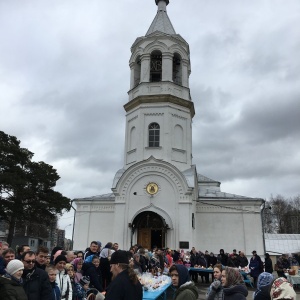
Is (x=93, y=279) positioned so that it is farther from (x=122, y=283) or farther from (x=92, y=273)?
(x=122, y=283)

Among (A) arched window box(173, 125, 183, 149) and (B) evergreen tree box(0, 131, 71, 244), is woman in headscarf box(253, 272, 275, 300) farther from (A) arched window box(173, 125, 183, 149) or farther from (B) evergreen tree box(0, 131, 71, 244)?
→ (B) evergreen tree box(0, 131, 71, 244)

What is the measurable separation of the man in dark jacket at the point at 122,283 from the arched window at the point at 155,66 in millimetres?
20930

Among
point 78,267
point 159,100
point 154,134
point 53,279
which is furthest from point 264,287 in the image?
point 159,100

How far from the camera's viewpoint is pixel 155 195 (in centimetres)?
2083

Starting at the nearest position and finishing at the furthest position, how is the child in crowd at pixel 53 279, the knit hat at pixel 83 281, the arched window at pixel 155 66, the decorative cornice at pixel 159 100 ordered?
the child in crowd at pixel 53 279, the knit hat at pixel 83 281, the decorative cornice at pixel 159 100, the arched window at pixel 155 66

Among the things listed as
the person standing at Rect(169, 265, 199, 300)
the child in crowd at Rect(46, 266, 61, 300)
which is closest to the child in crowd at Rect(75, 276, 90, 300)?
the child in crowd at Rect(46, 266, 61, 300)

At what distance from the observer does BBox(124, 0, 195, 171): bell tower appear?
2244 cm

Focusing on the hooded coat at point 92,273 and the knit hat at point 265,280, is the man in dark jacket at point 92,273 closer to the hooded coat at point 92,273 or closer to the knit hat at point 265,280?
the hooded coat at point 92,273

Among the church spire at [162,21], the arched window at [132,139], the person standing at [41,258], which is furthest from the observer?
the church spire at [162,21]

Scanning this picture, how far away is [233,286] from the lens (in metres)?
4.22

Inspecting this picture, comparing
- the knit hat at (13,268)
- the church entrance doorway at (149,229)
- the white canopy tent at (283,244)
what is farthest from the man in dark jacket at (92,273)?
the white canopy tent at (283,244)

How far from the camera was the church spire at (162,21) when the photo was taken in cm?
2500

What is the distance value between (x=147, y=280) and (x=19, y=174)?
2192cm

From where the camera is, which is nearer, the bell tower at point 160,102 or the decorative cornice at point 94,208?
the bell tower at point 160,102
